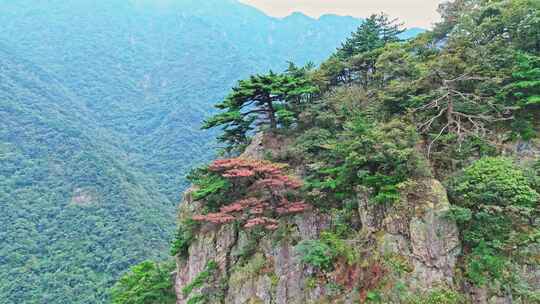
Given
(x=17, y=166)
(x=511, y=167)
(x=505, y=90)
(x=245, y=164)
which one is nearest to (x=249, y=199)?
(x=245, y=164)

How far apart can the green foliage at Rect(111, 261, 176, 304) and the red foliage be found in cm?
716

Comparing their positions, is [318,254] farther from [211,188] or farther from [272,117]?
[272,117]

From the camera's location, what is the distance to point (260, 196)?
1252 centimetres

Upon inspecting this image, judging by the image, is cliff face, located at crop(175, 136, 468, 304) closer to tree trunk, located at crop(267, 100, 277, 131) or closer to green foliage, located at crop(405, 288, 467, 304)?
green foliage, located at crop(405, 288, 467, 304)

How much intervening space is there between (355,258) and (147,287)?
11.6 metres

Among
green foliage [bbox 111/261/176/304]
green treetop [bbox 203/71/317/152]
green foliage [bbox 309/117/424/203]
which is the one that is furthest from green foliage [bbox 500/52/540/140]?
green foliage [bbox 111/261/176/304]

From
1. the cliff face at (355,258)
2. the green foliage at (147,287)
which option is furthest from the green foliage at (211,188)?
the green foliage at (147,287)

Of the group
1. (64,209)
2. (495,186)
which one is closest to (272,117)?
(495,186)

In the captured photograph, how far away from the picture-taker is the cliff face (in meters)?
9.41

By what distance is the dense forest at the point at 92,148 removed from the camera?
54.9 metres

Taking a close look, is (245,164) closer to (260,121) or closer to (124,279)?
(260,121)

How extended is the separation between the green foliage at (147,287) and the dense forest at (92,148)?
12.4 meters

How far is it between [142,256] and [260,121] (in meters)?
47.0

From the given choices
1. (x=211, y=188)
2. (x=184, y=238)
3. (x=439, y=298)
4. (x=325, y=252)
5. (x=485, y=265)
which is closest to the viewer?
(x=439, y=298)
